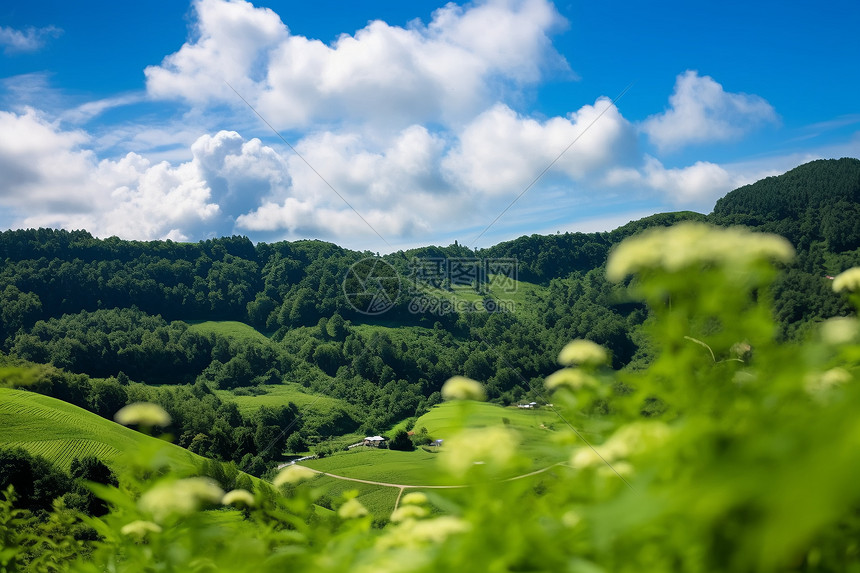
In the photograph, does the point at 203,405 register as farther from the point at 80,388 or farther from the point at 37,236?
the point at 37,236

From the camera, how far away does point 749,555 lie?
2.60 feet

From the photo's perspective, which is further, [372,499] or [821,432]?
[372,499]

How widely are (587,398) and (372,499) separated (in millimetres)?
64469

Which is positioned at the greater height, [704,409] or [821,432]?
[821,432]

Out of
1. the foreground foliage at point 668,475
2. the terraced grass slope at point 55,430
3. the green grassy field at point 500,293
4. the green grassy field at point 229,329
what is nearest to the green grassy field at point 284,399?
the green grassy field at point 229,329

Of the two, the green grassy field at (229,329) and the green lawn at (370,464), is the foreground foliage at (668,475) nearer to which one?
the green lawn at (370,464)

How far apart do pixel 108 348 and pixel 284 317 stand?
50.4 metres

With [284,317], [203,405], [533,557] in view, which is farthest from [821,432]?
[284,317]

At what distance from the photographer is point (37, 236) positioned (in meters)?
159

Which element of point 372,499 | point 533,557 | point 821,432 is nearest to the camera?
point 821,432

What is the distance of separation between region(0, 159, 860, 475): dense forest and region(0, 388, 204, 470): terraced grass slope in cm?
1308

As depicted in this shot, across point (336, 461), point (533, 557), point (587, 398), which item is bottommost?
point (336, 461)

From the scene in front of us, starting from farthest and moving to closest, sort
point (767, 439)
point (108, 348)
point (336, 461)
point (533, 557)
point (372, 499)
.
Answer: point (108, 348) < point (336, 461) < point (372, 499) < point (533, 557) < point (767, 439)

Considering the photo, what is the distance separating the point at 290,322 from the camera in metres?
159
